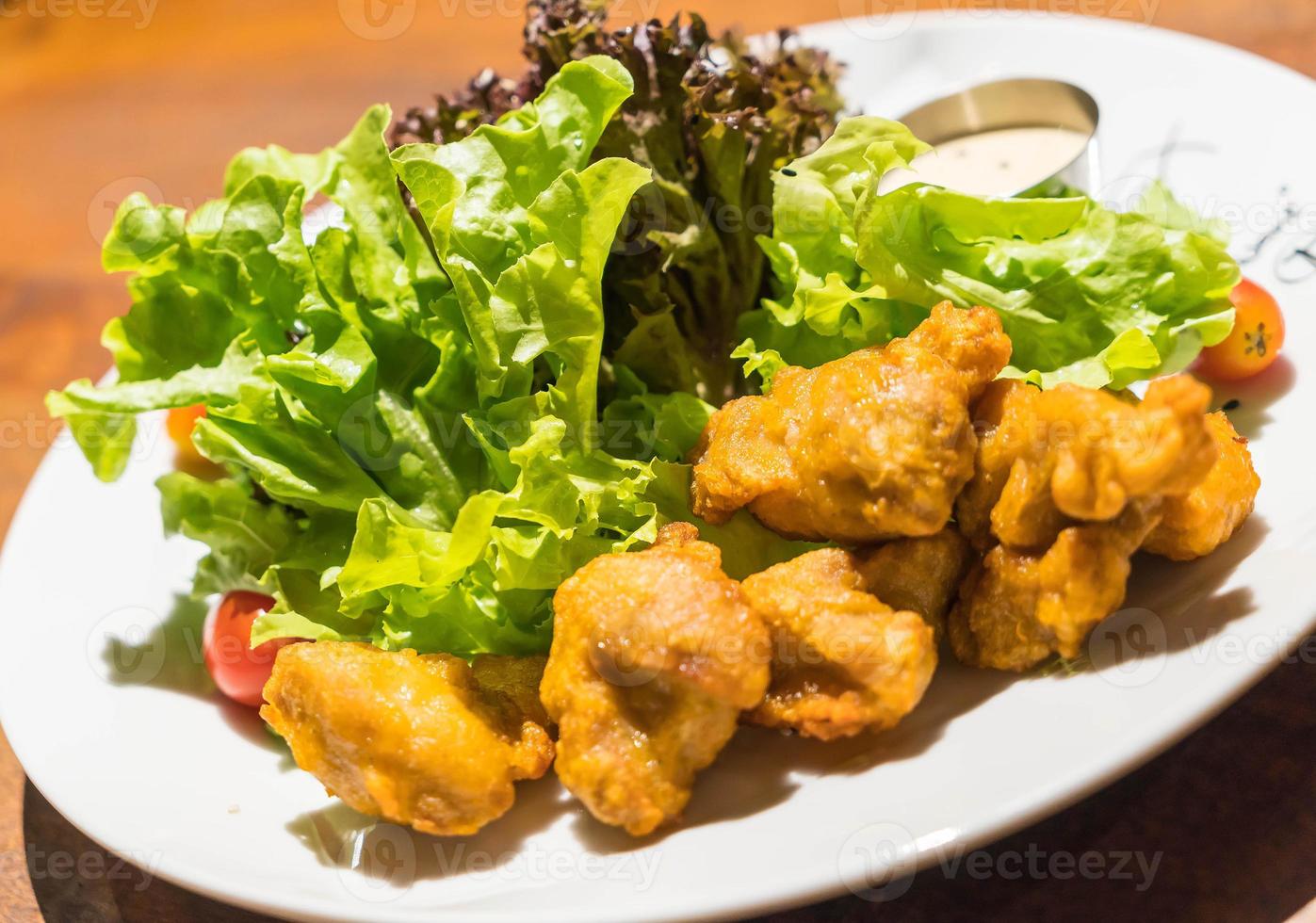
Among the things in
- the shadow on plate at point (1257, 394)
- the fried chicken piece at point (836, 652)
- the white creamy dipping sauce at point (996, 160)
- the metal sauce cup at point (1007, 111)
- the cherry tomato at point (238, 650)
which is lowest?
the cherry tomato at point (238, 650)

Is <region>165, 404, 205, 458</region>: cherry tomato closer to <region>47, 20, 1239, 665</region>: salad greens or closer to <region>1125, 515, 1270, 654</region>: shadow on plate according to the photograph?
<region>47, 20, 1239, 665</region>: salad greens

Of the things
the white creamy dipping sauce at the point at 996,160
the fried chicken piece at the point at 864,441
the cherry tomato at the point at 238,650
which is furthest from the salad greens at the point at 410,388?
the white creamy dipping sauce at the point at 996,160

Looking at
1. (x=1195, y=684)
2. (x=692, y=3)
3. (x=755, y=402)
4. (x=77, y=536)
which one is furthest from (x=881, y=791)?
(x=692, y=3)

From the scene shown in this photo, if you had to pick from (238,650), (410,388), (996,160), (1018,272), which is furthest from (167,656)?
(996,160)

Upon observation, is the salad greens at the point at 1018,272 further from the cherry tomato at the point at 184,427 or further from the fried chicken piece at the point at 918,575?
the cherry tomato at the point at 184,427

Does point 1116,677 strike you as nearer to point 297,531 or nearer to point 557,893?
point 557,893
